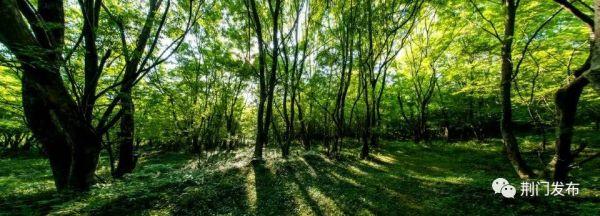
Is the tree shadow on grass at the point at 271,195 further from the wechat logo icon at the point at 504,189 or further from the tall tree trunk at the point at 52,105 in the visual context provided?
the wechat logo icon at the point at 504,189

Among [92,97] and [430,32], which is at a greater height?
[430,32]

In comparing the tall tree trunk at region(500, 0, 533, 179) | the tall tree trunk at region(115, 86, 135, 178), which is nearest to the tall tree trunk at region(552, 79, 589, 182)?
the tall tree trunk at region(500, 0, 533, 179)

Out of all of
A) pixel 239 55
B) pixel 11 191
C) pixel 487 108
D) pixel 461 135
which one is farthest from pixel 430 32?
pixel 11 191

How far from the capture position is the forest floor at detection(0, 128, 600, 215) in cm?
617

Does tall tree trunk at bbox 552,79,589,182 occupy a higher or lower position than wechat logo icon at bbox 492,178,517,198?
higher

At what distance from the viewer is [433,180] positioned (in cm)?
972

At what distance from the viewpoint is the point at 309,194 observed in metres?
9.08

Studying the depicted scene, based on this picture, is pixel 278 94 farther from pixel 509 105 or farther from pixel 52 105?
pixel 52 105

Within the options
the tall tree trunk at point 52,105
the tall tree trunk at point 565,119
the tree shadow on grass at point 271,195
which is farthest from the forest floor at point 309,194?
the tall tree trunk at point 565,119

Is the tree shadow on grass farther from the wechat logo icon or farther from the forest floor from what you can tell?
the wechat logo icon

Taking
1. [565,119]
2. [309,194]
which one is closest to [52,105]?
[309,194]

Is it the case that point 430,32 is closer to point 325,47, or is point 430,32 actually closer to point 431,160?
point 325,47

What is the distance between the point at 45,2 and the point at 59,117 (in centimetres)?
287

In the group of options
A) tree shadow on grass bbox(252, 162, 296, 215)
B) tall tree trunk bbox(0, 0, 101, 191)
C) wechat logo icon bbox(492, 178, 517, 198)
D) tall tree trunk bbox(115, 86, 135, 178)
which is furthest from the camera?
tall tree trunk bbox(115, 86, 135, 178)
